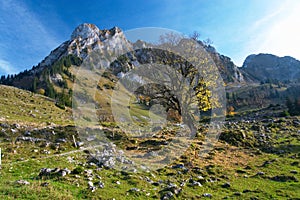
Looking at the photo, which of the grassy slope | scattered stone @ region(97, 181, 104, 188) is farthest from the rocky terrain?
scattered stone @ region(97, 181, 104, 188)

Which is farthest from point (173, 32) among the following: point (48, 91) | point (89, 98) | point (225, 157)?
point (89, 98)

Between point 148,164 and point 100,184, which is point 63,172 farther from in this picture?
point 148,164

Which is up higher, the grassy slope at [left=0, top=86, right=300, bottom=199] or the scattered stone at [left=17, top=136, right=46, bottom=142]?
the scattered stone at [left=17, top=136, right=46, bottom=142]

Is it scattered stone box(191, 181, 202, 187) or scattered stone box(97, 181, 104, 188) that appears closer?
scattered stone box(97, 181, 104, 188)

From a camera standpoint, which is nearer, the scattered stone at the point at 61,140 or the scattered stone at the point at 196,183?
the scattered stone at the point at 196,183

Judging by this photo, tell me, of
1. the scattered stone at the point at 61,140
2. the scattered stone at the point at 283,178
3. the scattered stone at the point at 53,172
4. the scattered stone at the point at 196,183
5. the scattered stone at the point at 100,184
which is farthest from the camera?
the scattered stone at the point at 61,140

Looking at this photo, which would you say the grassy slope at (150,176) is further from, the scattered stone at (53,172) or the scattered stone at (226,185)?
the scattered stone at (53,172)

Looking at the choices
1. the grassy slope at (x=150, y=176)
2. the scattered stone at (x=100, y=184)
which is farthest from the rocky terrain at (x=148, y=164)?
the scattered stone at (x=100, y=184)

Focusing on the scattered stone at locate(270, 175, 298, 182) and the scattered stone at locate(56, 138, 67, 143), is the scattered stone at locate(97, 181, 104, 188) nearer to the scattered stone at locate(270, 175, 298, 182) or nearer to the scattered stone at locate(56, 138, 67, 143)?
the scattered stone at locate(56, 138, 67, 143)

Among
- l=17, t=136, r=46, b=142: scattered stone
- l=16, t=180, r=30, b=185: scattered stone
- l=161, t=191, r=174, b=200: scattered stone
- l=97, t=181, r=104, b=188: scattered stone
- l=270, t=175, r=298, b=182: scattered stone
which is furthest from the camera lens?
l=17, t=136, r=46, b=142: scattered stone

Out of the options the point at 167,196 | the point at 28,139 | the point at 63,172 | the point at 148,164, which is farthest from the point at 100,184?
the point at 28,139

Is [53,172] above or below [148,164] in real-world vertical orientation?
above

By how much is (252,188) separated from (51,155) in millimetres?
18074

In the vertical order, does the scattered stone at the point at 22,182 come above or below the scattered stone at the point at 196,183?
above
